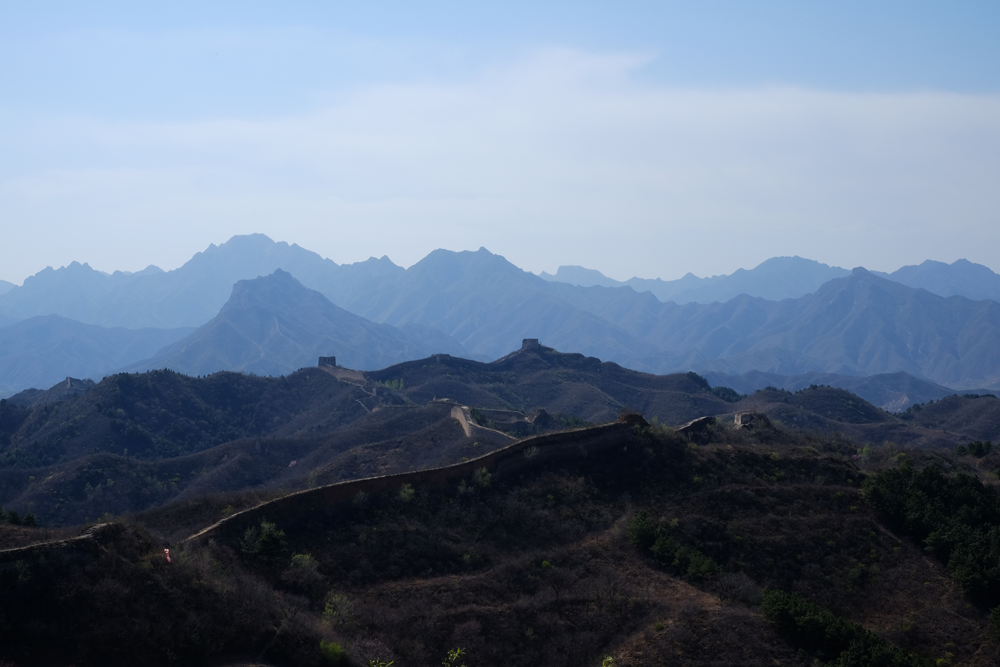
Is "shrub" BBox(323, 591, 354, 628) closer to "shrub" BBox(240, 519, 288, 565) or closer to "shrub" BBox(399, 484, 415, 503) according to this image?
"shrub" BBox(240, 519, 288, 565)

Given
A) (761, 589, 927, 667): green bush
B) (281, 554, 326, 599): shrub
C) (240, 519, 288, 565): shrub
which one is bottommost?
(761, 589, 927, 667): green bush

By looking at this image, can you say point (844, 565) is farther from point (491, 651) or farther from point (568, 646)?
point (491, 651)

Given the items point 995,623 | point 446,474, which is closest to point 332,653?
point 446,474

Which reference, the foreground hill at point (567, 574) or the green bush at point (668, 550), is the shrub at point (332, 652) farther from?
the green bush at point (668, 550)

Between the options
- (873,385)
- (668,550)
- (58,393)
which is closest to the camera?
(668,550)

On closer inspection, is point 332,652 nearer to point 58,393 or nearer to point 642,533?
point 642,533

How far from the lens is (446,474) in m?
27.5

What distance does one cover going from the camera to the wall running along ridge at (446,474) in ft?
74.7

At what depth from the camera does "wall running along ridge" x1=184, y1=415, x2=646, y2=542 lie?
2277cm

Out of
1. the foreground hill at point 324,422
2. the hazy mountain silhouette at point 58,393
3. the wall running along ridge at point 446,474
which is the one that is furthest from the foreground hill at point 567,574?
the hazy mountain silhouette at point 58,393

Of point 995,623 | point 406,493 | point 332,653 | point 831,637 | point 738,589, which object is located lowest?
point 995,623

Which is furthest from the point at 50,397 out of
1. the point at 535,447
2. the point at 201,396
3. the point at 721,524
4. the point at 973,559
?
the point at 973,559

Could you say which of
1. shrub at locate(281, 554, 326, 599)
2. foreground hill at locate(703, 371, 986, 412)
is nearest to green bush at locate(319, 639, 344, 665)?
shrub at locate(281, 554, 326, 599)

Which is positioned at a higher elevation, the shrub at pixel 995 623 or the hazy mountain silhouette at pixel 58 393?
the hazy mountain silhouette at pixel 58 393
